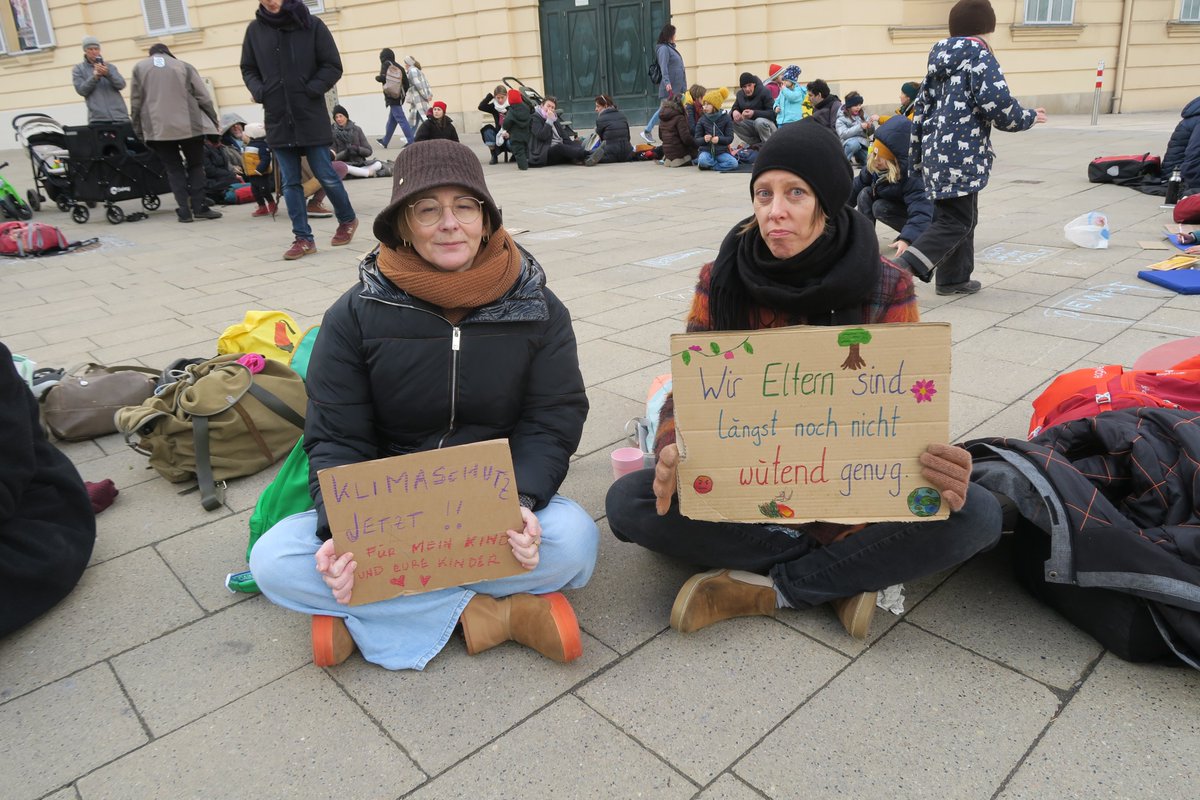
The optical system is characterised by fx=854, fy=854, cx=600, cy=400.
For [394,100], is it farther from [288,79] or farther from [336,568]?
[336,568]

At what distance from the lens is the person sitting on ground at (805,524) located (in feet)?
6.99

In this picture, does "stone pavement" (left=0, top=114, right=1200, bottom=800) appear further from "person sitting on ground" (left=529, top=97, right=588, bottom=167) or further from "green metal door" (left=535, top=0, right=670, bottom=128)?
"green metal door" (left=535, top=0, right=670, bottom=128)

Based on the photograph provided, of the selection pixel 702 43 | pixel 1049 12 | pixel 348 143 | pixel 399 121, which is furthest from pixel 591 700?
pixel 1049 12

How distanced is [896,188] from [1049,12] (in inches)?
499

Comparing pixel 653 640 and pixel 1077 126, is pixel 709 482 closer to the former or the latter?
pixel 653 640

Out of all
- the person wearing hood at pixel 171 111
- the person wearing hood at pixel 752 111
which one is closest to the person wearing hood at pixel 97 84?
the person wearing hood at pixel 171 111

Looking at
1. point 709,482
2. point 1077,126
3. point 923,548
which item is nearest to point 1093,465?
point 923,548

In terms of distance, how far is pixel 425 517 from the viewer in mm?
2070

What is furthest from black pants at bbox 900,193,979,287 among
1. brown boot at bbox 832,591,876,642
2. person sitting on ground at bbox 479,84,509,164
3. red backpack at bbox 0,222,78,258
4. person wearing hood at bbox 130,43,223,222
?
person sitting on ground at bbox 479,84,509,164

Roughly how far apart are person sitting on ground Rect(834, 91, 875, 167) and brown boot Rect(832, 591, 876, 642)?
7909mm

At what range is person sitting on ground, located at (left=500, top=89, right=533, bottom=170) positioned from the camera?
43.7ft

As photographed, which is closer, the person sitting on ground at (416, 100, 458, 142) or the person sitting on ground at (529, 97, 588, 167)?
the person sitting on ground at (416, 100, 458, 142)

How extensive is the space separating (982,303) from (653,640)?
3918 millimetres

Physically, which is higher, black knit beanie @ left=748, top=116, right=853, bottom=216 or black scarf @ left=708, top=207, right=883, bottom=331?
black knit beanie @ left=748, top=116, right=853, bottom=216
